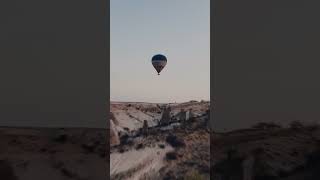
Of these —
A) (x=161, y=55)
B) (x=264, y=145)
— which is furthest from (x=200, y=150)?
Answer: (x=264, y=145)

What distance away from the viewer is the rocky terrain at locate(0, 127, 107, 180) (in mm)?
5582

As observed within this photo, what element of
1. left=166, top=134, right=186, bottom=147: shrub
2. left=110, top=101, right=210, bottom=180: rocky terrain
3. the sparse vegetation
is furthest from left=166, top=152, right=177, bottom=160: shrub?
the sparse vegetation

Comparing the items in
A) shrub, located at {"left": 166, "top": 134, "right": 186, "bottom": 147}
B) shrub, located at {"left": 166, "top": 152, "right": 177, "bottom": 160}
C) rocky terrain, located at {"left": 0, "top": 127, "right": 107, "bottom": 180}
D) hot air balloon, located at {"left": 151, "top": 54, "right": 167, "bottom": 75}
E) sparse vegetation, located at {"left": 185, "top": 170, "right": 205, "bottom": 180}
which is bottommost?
sparse vegetation, located at {"left": 185, "top": 170, "right": 205, "bottom": 180}

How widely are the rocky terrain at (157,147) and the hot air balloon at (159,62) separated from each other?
324cm

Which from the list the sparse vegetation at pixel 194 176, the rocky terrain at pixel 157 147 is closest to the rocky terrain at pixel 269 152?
the sparse vegetation at pixel 194 176

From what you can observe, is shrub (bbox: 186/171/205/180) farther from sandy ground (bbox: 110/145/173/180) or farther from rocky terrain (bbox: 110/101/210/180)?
sandy ground (bbox: 110/145/173/180)

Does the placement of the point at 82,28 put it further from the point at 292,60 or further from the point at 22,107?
the point at 292,60

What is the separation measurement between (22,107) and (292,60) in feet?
8.75

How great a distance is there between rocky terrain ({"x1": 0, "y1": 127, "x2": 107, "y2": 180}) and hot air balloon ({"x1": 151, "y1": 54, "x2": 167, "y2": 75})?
30.6ft

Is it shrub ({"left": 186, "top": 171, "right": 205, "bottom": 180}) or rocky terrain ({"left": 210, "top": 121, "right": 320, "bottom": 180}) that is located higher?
rocky terrain ({"left": 210, "top": 121, "right": 320, "bottom": 180})

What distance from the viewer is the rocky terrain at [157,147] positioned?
17.9 metres

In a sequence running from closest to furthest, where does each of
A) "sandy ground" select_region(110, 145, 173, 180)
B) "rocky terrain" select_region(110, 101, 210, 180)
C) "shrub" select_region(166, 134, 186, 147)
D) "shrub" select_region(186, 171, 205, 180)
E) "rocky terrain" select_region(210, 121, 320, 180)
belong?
"rocky terrain" select_region(210, 121, 320, 180) → "shrub" select_region(186, 171, 205, 180) → "sandy ground" select_region(110, 145, 173, 180) → "rocky terrain" select_region(110, 101, 210, 180) → "shrub" select_region(166, 134, 186, 147)

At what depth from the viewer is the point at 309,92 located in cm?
556

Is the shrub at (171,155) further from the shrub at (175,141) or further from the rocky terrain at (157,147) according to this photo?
the shrub at (175,141)
